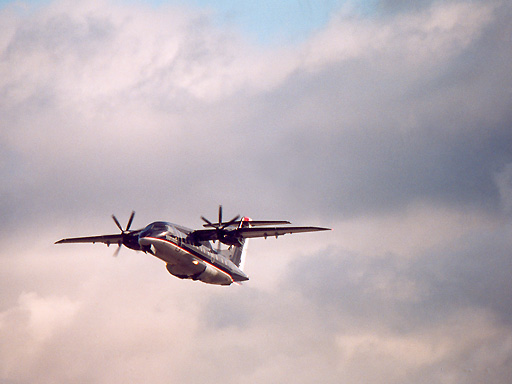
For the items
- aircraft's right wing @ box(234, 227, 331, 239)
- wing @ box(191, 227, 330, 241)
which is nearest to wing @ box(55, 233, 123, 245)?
wing @ box(191, 227, 330, 241)

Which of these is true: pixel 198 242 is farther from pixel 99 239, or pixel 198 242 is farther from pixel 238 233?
pixel 99 239

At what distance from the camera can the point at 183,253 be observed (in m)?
80.6

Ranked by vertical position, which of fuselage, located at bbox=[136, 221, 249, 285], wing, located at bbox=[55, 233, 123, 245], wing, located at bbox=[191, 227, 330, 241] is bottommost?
fuselage, located at bbox=[136, 221, 249, 285]

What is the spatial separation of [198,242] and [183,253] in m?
3.79

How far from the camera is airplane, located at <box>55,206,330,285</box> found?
259 feet

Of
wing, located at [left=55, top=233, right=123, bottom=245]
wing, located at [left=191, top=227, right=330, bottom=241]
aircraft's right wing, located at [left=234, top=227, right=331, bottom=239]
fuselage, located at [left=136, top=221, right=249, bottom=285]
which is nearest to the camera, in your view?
fuselage, located at [left=136, top=221, right=249, bottom=285]

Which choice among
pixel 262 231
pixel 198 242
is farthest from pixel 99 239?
pixel 262 231

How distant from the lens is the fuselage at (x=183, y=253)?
7850 centimetres

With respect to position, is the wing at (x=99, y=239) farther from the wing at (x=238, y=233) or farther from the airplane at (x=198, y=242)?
the wing at (x=238, y=233)

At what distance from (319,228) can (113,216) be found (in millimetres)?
27428

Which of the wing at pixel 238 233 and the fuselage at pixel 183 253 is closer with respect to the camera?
the fuselage at pixel 183 253

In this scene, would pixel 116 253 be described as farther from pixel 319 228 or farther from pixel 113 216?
pixel 319 228

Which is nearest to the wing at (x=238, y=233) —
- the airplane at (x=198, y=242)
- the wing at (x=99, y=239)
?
the airplane at (x=198, y=242)

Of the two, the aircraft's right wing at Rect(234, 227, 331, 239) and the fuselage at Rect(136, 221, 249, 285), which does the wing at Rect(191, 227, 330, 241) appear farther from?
the fuselage at Rect(136, 221, 249, 285)
